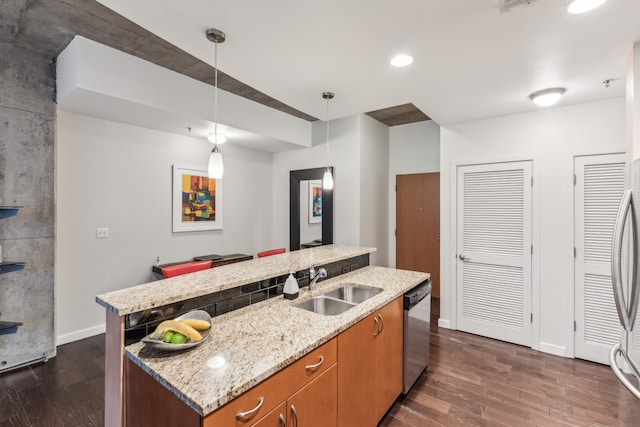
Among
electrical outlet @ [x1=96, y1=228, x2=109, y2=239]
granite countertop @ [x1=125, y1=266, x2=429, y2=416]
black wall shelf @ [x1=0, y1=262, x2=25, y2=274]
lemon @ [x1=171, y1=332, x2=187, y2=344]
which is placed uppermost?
electrical outlet @ [x1=96, y1=228, x2=109, y2=239]

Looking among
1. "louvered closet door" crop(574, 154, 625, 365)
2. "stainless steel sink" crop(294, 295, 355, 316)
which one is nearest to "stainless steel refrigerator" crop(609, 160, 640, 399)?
"stainless steel sink" crop(294, 295, 355, 316)

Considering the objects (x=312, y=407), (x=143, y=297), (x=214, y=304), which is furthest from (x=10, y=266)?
(x=312, y=407)

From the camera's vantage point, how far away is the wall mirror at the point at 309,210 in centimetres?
433

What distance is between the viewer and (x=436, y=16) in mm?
1786

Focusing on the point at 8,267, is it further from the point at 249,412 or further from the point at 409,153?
the point at 409,153

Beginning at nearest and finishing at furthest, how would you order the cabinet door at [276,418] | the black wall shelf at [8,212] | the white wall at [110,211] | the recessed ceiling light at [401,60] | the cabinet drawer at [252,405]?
the cabinet drawer at [252,405] → the cabinet door at [276,418] → the recessed ceiling light at [401,60] → the black wall shelf at [8,212] → the white wall at [110,211]

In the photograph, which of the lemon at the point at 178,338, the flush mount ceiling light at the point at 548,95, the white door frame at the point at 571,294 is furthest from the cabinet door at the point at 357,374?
the flush mount ceiling light at the point at 548,95

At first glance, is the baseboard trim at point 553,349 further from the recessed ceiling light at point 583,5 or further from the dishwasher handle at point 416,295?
the recessed ceiling light at point 583,5

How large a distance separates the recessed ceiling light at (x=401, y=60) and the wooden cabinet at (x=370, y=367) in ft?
5.96

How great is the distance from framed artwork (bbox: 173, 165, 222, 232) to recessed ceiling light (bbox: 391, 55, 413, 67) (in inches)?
117

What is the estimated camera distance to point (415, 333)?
8.15ft

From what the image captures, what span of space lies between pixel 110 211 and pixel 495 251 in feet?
14.5

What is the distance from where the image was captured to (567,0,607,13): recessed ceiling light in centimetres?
161

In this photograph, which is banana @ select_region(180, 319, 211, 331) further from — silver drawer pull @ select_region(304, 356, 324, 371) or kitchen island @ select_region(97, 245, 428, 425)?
silver drawer pull @ select_region(304, 356, 324, 371)
